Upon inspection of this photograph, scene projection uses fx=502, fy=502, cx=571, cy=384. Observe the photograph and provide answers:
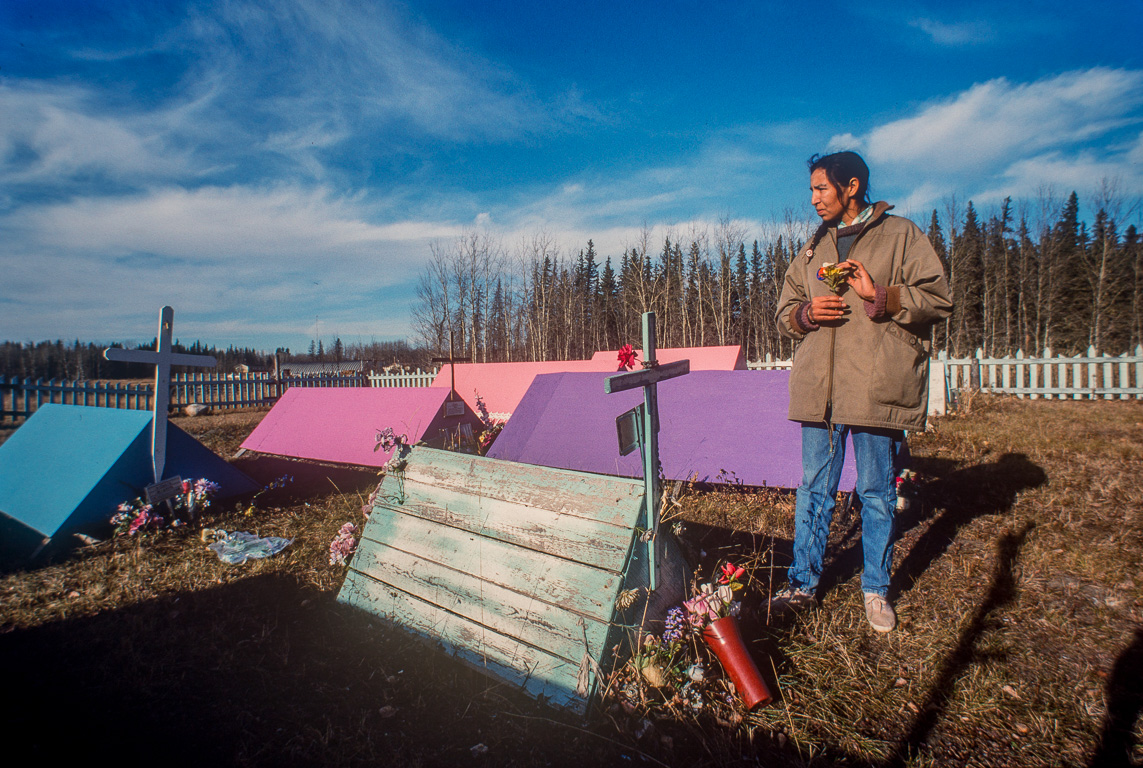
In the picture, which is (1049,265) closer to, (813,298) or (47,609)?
(813,298)

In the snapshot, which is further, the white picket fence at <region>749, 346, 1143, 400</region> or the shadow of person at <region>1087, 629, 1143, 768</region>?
the white picket fence at <region>749, 346, 1143, 400</region>

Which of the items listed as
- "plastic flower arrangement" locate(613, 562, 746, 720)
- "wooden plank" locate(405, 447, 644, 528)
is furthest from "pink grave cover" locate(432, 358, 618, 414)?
"plastic flower arrangement" locate(613, 562, 746, 720)

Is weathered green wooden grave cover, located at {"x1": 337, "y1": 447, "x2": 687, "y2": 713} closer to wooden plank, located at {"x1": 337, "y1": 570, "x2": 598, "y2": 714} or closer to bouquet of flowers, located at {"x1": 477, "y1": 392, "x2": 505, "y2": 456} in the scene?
wooden plank, located at {"x1": 337, "y1": 570, "x2": 598, "y2": 714}

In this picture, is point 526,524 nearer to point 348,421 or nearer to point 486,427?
point 486,427

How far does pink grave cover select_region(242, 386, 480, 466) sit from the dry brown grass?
2.07 metres

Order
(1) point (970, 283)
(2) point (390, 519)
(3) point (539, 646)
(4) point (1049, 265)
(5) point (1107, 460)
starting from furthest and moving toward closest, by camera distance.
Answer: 1. (1) point (970, 283)
2. (4) point (1049, 265)
3. (5) point (1107, 460)
4. (2) point (390, 519)
5. (3) point (539, 646)

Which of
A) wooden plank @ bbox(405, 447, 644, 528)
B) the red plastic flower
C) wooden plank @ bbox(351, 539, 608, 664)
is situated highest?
the red plastic flower

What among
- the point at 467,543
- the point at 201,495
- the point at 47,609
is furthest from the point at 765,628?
the point at 201,495

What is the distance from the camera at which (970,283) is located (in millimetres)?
33469

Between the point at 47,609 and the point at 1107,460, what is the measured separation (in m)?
8.09

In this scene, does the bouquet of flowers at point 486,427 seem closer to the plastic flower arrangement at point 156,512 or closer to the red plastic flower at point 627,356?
the plastic flower arrangement at point 156,512

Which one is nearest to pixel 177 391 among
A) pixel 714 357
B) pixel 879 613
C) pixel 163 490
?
pixel 163 490

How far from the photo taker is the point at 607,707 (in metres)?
1.80

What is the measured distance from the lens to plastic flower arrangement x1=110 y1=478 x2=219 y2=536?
3.64m
